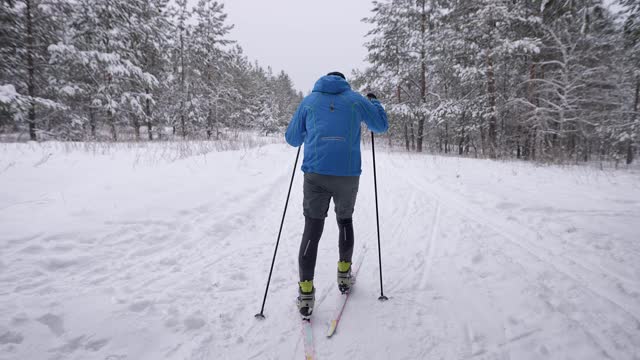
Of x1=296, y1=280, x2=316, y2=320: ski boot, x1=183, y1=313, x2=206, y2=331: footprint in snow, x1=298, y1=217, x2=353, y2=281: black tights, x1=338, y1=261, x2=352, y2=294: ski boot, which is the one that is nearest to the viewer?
x1=183, y1=313, x2=206, y2=331: footprint in snow

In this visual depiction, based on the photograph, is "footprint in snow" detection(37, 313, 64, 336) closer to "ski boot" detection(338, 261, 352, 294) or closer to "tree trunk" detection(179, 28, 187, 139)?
"ski boot" detection(338, 261, 352, 294)

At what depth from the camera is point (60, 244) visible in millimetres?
3143

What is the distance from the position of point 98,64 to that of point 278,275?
58.6 ft

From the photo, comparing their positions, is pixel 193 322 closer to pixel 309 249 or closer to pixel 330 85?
pixel 309 249

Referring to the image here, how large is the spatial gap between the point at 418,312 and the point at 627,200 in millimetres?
5836

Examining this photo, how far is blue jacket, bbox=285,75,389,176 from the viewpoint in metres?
2.62

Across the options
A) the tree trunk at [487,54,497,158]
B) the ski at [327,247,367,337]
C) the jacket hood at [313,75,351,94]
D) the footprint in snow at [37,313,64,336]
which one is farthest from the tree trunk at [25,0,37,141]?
the tree trunk at [487,54,497,158]

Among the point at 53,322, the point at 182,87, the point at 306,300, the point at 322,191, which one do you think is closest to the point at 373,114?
the point at 322,191

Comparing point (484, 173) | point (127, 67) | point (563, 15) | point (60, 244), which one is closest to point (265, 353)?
point (60, 244)

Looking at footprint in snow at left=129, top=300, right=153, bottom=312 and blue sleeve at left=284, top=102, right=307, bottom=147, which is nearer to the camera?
footprint in snow at left=129, top=300, right=153, bottom=312

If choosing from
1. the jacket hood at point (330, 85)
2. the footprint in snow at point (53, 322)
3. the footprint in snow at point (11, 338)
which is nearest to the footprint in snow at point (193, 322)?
the footprint in snow at point (53, 322)

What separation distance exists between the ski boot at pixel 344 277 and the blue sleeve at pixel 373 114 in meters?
1.47

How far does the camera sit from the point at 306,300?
104 inches

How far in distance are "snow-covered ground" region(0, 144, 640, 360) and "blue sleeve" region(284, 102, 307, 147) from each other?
5.44ft
